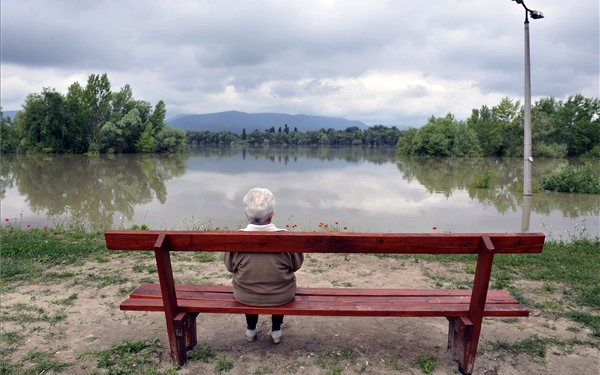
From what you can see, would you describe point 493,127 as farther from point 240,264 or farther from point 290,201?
point 240,264

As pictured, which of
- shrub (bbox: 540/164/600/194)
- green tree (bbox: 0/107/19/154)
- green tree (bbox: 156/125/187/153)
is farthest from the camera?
green tree (bbox: 156/125/187/153)

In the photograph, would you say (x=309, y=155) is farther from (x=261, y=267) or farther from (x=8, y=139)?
(x=261, y=267)

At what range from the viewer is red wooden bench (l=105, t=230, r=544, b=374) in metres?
2.96

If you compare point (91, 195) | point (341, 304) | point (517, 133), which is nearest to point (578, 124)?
point (517, 133)

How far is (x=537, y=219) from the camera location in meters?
13.8

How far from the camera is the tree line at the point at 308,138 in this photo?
372 feet

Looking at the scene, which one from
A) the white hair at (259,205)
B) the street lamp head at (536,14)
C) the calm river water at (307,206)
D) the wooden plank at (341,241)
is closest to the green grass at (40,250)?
the calm river water at (307,206)

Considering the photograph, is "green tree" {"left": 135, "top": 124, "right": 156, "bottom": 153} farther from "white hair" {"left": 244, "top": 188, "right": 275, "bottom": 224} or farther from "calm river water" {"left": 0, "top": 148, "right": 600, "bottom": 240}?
"white hair" {"left": 244, "top": 188, "right": 275, "bottom": 224}

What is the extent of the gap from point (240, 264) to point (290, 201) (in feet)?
44.7

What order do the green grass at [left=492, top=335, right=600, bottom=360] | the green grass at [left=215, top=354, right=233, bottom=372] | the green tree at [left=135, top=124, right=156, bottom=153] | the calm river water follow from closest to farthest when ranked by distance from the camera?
the green grass at [left=215, top=354, right=233, bottom=372] < the green grass at [left=492, top=335, right=600, bottom=360] < the calm river water < the green tree at [left=135, top=124, right=156, bottom=153]

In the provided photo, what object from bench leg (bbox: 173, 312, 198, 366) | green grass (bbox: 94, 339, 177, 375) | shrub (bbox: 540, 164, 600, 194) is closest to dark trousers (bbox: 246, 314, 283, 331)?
bench leg (bbox: 173, 312, 198, 366)

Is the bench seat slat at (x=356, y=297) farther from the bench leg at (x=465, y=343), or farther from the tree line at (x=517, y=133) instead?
the tree line at (x=517, y=133)

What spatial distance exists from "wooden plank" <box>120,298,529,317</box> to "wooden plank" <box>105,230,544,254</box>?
0.59 m

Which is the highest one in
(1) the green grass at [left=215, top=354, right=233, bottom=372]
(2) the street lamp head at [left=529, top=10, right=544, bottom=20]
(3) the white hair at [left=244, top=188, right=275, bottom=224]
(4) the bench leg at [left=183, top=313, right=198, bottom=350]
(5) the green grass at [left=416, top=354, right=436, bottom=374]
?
(2) the street lamp head at [left=529, top=10, right=544, bottom=20]
